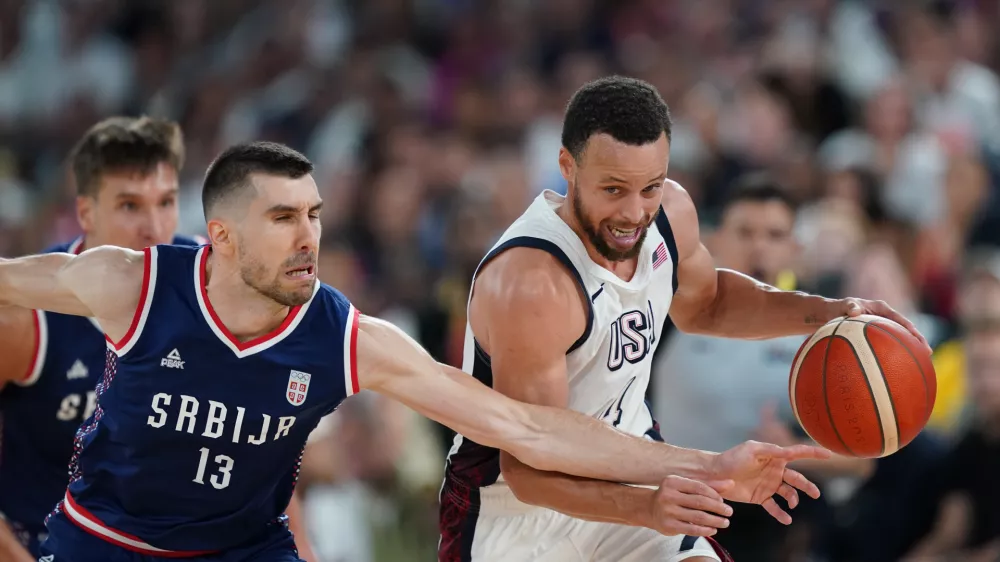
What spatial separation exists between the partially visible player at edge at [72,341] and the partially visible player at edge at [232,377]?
60 centimetres

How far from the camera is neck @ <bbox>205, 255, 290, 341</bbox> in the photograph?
13.5 ft

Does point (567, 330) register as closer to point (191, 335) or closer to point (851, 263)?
point (191, 335)

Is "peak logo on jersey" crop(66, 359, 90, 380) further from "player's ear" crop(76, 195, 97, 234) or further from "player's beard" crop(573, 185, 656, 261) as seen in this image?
"player's beard" crop(573, 185, 656, 261)

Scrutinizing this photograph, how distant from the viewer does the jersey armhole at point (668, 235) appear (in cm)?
475

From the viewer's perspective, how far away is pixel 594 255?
14.6 feet

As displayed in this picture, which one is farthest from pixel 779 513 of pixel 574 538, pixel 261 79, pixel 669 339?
pixel 261 79

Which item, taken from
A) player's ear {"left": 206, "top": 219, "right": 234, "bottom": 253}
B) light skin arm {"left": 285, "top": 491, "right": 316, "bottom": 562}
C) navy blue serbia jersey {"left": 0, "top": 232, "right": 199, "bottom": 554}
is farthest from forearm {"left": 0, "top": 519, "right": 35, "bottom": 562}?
player's ear {"left": 206, "top": 219, "right": 234, "bottom": 253}

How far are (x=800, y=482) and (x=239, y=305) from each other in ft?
5.91

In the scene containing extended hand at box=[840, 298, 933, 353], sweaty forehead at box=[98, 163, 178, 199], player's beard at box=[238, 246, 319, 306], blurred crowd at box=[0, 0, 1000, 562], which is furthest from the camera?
blurred crowd at box=[0, 0, 1000, 562]

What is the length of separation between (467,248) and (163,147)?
171 inches

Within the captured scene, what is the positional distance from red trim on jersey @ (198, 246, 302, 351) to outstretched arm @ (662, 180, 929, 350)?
1455 mm

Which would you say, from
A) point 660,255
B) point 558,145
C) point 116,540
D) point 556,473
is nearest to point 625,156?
point 660,255

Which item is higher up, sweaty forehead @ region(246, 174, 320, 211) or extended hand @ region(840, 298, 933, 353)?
extended hand @ region(840, 298, 933, 353)

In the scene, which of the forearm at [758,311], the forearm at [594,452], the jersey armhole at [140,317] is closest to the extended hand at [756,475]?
the forearm at [594,452]
